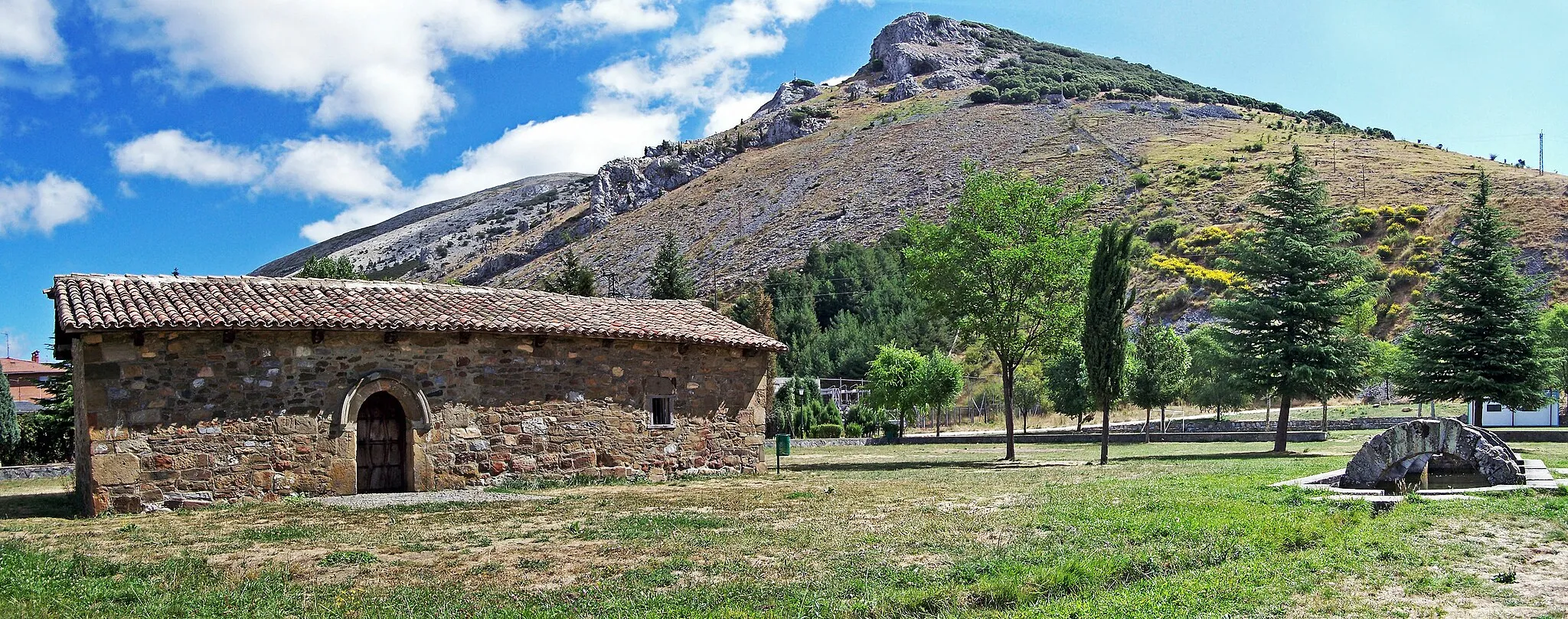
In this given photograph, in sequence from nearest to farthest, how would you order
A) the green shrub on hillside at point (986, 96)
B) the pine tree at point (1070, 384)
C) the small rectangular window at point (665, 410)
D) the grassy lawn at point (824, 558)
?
the grassy lawn at point (824, 558) < the small rectangular window at point (665, 410) < the pine tree at point (1070, 384) < the green shrub on hillside at point (986, 96)

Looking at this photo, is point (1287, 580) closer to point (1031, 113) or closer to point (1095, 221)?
point (1095, 221)

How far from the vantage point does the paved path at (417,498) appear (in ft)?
47.9

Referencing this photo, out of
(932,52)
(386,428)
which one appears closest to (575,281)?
(386,428)

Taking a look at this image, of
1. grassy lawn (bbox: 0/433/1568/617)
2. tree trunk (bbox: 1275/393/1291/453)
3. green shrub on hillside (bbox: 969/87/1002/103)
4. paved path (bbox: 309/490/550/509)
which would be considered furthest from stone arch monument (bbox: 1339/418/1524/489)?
green shrub on hillside (bbox: 969/87/1002/103)

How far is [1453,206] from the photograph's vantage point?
59812 millimetres

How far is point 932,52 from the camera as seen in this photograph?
5581 inches

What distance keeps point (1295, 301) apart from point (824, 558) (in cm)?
2355

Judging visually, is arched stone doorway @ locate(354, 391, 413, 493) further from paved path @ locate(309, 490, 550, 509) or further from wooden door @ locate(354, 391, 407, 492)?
paved path @ locate(309, 490, 550, 509)

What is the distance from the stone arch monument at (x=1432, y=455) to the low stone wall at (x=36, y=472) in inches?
1052

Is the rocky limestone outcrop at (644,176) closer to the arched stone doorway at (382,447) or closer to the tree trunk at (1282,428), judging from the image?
the tree trunk at (1282,428)

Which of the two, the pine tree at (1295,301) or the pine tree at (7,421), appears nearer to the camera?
the pine tree at (7,421)

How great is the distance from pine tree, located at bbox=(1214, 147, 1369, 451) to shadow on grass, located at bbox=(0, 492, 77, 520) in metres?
26.7

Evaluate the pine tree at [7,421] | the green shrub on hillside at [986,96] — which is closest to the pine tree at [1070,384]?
the pine tree at [7,421]

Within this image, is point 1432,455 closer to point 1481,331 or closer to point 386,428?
point 386,428
